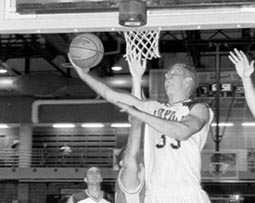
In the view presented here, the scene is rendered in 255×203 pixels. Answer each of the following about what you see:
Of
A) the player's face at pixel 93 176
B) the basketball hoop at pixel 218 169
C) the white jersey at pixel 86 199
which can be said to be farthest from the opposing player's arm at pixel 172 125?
the basketball hoop at pixel 218 169

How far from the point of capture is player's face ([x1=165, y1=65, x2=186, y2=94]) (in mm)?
3514

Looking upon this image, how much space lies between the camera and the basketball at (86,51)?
13.4 ft

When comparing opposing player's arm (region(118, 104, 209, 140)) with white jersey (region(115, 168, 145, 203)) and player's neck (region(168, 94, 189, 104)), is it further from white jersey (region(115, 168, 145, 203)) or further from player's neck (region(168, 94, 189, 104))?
white jersey (region(115, 168, 145, 203))

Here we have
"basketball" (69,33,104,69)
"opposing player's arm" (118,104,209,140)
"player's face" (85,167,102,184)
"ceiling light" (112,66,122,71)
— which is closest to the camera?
"opposing player's arm" (118,104,209,140)

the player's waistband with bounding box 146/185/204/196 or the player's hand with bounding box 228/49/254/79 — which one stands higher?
the player's hand with bounding box 228/49/254/79

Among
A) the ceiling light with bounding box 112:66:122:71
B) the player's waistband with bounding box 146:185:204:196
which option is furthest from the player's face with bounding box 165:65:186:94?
the ceiling light with bounding box 112:66:122:71

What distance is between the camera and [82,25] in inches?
157

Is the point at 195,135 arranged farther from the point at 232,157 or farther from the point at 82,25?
the point at 232,157

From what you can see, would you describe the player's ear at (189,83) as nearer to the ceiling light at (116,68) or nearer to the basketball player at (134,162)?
the basketball player at (134,162)

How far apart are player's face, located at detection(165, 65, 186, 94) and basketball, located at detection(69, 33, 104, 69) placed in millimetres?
741

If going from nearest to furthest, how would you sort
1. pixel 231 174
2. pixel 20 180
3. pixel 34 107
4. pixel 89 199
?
pixel 89 199 → pixel 231 174 → pixel 34 107 → pixel 20 180

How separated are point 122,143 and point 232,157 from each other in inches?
226

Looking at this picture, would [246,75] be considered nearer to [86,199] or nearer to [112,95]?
[112,95]

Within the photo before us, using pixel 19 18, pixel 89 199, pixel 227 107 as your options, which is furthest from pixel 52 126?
pixel 19 18
